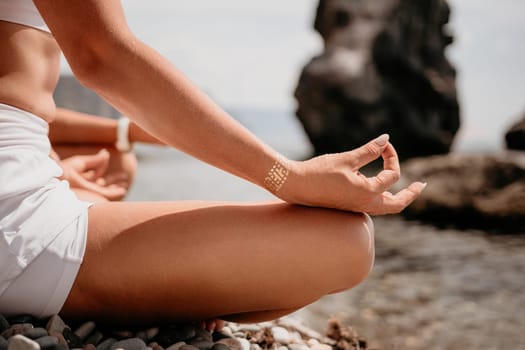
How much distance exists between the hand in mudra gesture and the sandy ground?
68.9 inches

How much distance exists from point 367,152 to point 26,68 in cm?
88

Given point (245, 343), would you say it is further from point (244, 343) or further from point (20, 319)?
point (20, 319)

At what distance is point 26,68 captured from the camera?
1391 mm

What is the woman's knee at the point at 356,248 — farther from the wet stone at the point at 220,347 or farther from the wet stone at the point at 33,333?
the wet stone at the point at 33,333

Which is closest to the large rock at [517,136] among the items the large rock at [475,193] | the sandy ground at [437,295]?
the large rock at [475,193]

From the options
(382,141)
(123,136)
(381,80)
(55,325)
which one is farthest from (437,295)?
(381,80)

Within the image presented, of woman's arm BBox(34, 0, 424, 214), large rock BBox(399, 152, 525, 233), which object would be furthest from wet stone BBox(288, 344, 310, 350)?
large rock BBox(399, 152, 525, 233)

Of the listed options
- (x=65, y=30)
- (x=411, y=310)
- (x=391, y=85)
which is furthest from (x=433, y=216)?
(x=391, y=85)

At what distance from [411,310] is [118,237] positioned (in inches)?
103

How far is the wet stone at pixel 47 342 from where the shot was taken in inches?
49.7

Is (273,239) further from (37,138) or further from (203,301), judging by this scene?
(37,138)

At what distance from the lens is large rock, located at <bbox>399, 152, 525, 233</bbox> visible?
253 inches

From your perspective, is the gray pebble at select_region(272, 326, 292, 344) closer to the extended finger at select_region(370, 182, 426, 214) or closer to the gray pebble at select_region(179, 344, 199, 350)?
the gray pebble at select_region(179, 344, 199, 350)

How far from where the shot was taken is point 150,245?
1.37 m
